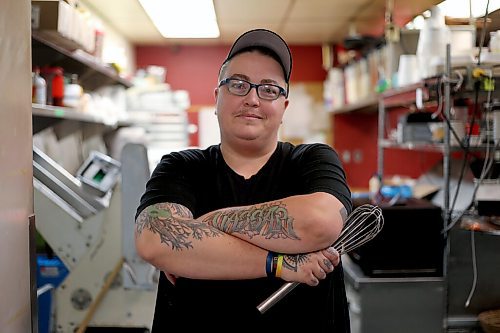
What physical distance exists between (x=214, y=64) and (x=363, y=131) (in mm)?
1845

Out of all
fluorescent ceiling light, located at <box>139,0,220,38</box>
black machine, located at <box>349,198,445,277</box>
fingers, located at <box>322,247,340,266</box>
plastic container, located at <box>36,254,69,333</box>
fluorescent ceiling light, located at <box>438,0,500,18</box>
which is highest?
fluorescent ceiling light, located at <box>139,0,220,38</box>

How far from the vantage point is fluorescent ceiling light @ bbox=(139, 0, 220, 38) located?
11.4 feet

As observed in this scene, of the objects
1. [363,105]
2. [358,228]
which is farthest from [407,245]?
[363,105]

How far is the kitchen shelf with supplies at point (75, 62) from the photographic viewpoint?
2.50 metres

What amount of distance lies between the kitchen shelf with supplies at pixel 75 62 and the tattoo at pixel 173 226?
1483 mm

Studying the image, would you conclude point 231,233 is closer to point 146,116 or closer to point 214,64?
point 146,116

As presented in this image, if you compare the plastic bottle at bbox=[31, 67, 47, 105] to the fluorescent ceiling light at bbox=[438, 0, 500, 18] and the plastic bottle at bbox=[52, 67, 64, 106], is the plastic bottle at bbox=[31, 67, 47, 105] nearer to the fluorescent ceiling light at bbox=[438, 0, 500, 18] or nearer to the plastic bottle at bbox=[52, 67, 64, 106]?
the plastic bottle at bbox=[52, 67, 64, 106]

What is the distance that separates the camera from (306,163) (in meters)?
1.27

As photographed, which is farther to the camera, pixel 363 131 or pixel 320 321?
pixel 363 131

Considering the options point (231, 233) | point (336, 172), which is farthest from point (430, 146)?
point (231, 233)

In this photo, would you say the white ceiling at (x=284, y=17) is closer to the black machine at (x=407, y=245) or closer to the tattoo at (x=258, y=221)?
the black machine at (x=407, y=245)

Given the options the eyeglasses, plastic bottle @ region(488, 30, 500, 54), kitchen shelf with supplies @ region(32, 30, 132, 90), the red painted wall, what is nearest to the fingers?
the eyeglasses

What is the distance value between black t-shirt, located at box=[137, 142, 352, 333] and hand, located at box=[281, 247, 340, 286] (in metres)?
0.11

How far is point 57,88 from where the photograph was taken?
2.61 meters
